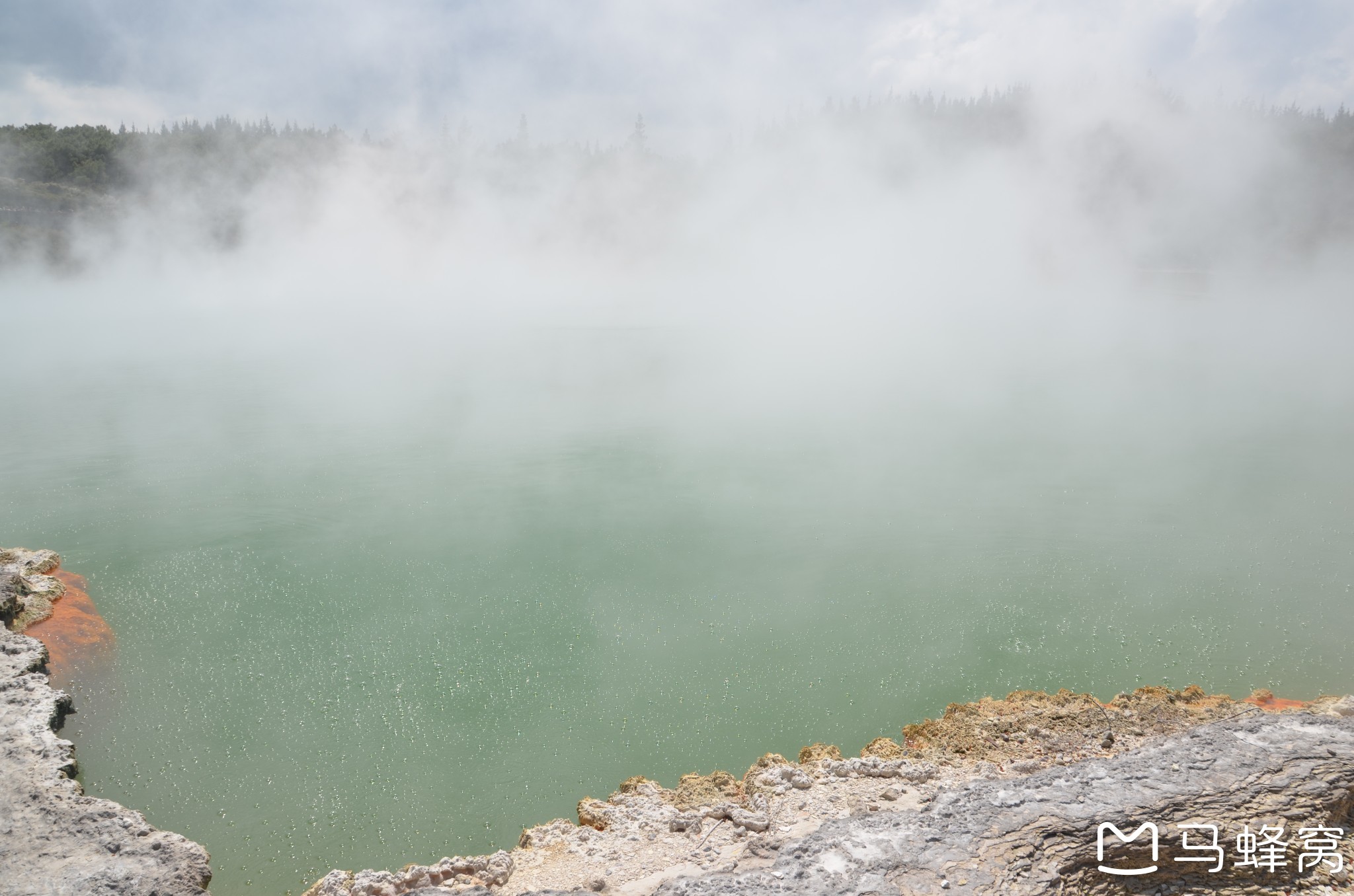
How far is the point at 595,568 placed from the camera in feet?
26.1

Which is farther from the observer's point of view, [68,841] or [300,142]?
[300,142]

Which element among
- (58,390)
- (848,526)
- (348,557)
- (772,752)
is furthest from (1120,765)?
(58,390)

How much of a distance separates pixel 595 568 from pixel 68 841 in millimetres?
4638

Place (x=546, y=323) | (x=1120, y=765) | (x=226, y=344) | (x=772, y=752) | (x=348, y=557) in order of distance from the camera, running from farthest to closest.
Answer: (x=546, y=323) < (x=226, y=344) < (x=348, y=557) < (x=772, y=752) < (x=1120, y=765)

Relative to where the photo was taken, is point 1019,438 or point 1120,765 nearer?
point 1120,765

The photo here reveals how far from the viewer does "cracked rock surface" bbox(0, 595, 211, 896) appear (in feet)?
12.4

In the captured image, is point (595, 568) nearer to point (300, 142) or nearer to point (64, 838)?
point (64, 838)

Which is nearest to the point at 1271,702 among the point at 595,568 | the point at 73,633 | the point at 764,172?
the point at 595,568

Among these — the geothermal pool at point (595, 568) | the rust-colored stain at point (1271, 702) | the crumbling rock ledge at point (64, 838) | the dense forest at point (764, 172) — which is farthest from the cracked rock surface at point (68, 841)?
the dense forest at point (764, 172)

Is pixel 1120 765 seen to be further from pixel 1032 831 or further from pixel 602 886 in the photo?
pixel 602 886

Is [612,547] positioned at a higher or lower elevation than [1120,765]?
higher

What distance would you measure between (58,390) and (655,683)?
15918 mm

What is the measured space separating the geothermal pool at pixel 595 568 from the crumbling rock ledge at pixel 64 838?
44 centimetres

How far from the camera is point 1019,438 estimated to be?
42.7 ft
